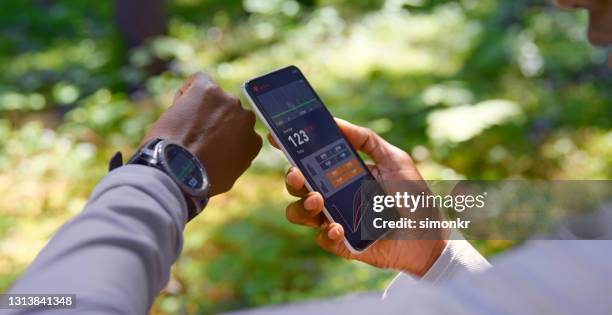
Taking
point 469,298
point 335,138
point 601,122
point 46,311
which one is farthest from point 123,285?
point 601,122

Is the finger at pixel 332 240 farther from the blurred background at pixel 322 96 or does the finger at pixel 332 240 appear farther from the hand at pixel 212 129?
the blurred background at pixel 322 96

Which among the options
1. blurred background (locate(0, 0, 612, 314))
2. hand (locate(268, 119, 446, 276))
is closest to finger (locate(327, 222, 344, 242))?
hand (locate(268, 119, 446, 276))

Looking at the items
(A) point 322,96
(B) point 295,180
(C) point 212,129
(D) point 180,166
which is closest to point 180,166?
(D) point 180,166

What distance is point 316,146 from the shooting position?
1340mm

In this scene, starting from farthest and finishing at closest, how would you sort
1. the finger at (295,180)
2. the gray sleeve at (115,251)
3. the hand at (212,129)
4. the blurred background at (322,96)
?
the blurred background at (322,96) → the finger at (295,180) → the hand at (212,129) → the gray sleeve at (115,251)

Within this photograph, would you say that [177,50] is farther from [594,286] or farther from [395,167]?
[594,286]

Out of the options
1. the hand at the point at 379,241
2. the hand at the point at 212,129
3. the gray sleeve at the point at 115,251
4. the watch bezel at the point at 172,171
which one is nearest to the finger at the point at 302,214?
the hand at the point at 379,241

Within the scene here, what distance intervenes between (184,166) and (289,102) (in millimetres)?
402

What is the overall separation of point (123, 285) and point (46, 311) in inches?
2.9

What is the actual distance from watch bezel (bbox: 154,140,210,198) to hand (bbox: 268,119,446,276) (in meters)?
0.23

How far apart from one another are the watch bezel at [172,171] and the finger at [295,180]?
0.21m

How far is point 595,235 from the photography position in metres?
0.67

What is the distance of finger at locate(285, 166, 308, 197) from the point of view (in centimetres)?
124

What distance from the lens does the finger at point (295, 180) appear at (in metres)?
1.24
